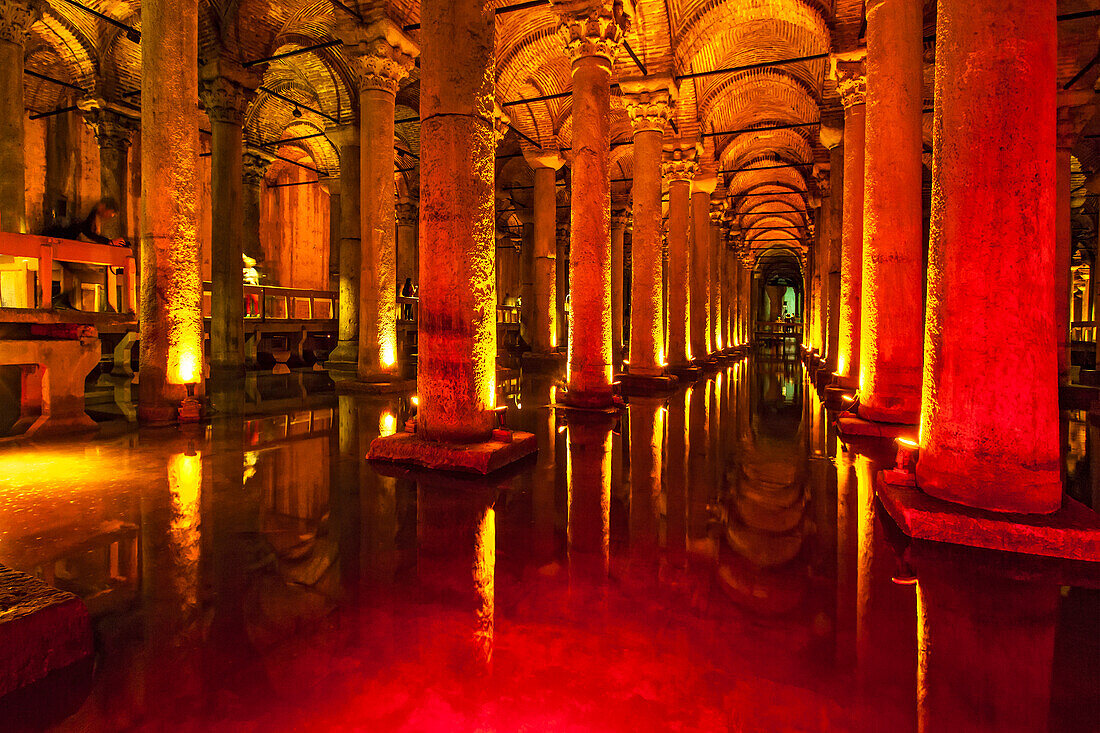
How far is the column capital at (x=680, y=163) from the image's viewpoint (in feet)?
50.4

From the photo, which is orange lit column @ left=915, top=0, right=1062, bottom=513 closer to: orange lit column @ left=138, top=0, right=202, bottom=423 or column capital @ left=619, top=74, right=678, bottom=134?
orange lit column @ left=138, top=0, right=202, bottom=423

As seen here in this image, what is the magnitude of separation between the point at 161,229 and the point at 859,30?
10916 mm

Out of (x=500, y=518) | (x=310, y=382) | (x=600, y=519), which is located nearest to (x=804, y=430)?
(x=600, y=519)

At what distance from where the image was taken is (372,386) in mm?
10562

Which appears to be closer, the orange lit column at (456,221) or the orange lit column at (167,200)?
the orange lit column at (456,221)

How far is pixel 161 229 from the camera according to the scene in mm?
7129

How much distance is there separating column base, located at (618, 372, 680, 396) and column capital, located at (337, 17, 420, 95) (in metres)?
6.93

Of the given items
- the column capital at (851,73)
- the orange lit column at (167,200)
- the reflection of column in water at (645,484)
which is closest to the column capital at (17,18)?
the orange lit column at (167,200)

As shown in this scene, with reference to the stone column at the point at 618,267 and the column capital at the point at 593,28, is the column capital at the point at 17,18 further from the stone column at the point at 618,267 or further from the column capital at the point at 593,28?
the stone column at the point at 618,267

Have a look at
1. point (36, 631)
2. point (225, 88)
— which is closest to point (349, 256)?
point (225, 88)

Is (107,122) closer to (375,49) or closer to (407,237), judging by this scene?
(375,49)

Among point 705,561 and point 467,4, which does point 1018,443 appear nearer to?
point 705,561

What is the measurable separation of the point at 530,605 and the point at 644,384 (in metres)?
9.25

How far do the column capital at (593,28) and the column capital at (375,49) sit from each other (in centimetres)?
338
